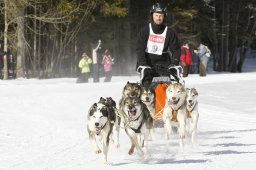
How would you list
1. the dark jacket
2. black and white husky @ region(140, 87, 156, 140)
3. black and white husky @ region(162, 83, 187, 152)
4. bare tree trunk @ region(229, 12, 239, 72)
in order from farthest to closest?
bare tree trunk @ region(229, 12, 239, 72) < black and white husky @ region(140, 87, 156, 140) < the dark jacket < black and white husky @ region(162, 83, 187, 152)

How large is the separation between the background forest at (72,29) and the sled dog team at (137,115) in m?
18.6

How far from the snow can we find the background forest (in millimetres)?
10922

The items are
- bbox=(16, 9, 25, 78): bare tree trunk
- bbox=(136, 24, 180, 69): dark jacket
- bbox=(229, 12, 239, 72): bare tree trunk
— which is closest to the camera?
bbox=(136, 24, 180, 69): dark jacket

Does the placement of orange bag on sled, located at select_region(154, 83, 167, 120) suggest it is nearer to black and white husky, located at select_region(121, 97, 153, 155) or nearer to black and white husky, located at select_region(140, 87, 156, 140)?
black and white husky, located at select_region(140, 87, 156, 140)

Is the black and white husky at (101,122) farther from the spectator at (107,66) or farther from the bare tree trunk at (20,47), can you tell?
the bare tree trunk at (20,47)

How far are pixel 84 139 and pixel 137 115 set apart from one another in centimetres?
236

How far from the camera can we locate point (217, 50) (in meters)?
48.3

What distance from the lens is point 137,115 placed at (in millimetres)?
8312

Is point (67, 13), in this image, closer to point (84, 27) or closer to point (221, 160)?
point (84, 27)

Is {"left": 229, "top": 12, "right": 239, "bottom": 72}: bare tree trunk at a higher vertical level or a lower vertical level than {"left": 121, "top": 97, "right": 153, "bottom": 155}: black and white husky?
higher

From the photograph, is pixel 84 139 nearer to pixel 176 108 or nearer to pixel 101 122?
pixel 176 108

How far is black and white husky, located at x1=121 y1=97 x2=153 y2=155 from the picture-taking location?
8.28 m

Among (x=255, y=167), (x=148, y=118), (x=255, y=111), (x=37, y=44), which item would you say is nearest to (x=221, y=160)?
(x=255, y=167)

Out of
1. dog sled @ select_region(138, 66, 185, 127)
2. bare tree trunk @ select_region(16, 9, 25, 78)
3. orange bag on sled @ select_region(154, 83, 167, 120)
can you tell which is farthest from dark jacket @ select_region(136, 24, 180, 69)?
bare tree trunk @ select_region(16, 9, 25, 78)
